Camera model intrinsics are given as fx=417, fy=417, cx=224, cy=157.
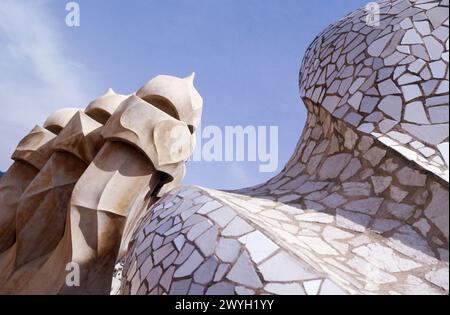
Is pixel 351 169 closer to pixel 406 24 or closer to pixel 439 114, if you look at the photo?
pixel 439 114

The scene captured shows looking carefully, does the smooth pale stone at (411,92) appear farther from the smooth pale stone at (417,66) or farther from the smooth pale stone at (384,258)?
the smooth pale stone at (384,258)

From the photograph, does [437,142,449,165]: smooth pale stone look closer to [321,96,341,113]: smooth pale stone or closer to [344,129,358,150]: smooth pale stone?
[344,129,358,150]: smooth pale stone

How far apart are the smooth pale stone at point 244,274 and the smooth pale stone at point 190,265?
26cm

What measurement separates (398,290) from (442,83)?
1.70 m

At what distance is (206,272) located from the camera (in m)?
2.35

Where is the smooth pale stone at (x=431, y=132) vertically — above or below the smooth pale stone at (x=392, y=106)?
below

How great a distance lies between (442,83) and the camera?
3154 mm

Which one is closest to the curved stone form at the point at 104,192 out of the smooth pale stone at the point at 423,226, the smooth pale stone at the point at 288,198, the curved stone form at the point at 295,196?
the curved stone form at the point at 295,196

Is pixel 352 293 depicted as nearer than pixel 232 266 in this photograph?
Yes

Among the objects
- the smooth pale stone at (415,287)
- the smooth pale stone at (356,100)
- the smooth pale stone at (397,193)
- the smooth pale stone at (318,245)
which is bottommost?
the smooth pale stone at (415,287)

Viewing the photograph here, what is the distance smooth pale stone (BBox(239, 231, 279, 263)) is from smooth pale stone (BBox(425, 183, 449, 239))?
1.09 m

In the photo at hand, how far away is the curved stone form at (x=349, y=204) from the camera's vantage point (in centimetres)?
233
